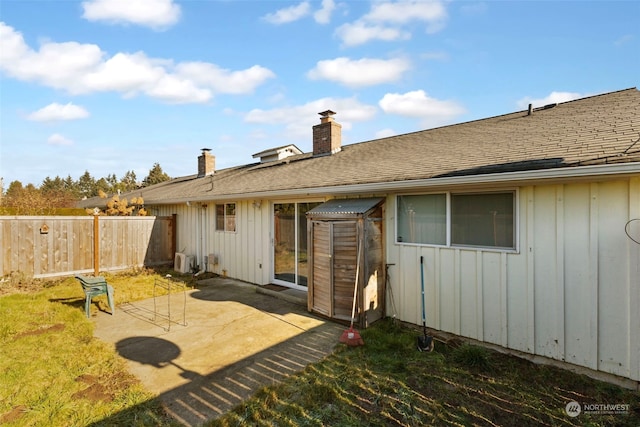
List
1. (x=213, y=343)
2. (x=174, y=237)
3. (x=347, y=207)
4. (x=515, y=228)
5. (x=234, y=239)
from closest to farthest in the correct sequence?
1. (x=515, y=228)
2. (x=213, y=343)
3. (x=347, y=207)
4. (x=234, y=239)
5. (x=174, y=237)

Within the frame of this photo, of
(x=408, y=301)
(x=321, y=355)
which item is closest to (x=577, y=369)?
(x=408, y=301)

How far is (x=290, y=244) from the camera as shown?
762 centimetres

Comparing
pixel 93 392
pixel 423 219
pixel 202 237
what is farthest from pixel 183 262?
pixel 423 219

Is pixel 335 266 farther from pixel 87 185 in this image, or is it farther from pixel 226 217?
pixel 87 185

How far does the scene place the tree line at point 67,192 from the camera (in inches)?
511

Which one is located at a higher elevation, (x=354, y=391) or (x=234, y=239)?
(x=234, y=239)

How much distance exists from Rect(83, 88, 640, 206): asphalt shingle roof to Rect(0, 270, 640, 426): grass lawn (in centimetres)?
254

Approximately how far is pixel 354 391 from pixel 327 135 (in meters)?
7.89

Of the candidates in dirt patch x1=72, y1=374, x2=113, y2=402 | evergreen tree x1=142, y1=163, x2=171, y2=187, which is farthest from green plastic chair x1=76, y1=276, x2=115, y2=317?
evergreen tree x1=142, y1=163, x2=171, y2=187

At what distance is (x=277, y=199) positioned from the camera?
309 inches
